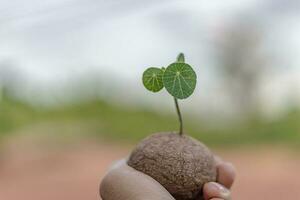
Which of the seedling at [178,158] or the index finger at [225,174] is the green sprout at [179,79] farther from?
the index finger at [225,174]

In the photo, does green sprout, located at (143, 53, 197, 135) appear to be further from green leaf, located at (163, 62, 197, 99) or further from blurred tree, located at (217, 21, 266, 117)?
blurred tree, located at (217, 21, 266, 117)

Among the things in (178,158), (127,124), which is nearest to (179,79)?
(178,158)

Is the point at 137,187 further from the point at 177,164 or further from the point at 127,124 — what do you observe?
the point at 127,124

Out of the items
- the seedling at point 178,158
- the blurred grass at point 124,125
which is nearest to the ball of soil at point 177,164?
the seedling at point 178,158

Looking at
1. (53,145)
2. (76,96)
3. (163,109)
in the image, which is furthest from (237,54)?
(53,145)

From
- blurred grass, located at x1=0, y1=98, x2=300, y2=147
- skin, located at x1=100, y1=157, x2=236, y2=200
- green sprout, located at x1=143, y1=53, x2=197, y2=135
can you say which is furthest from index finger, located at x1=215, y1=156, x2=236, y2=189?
blurred grass, located at x1=0, y1=98, x2=300, y2=147
